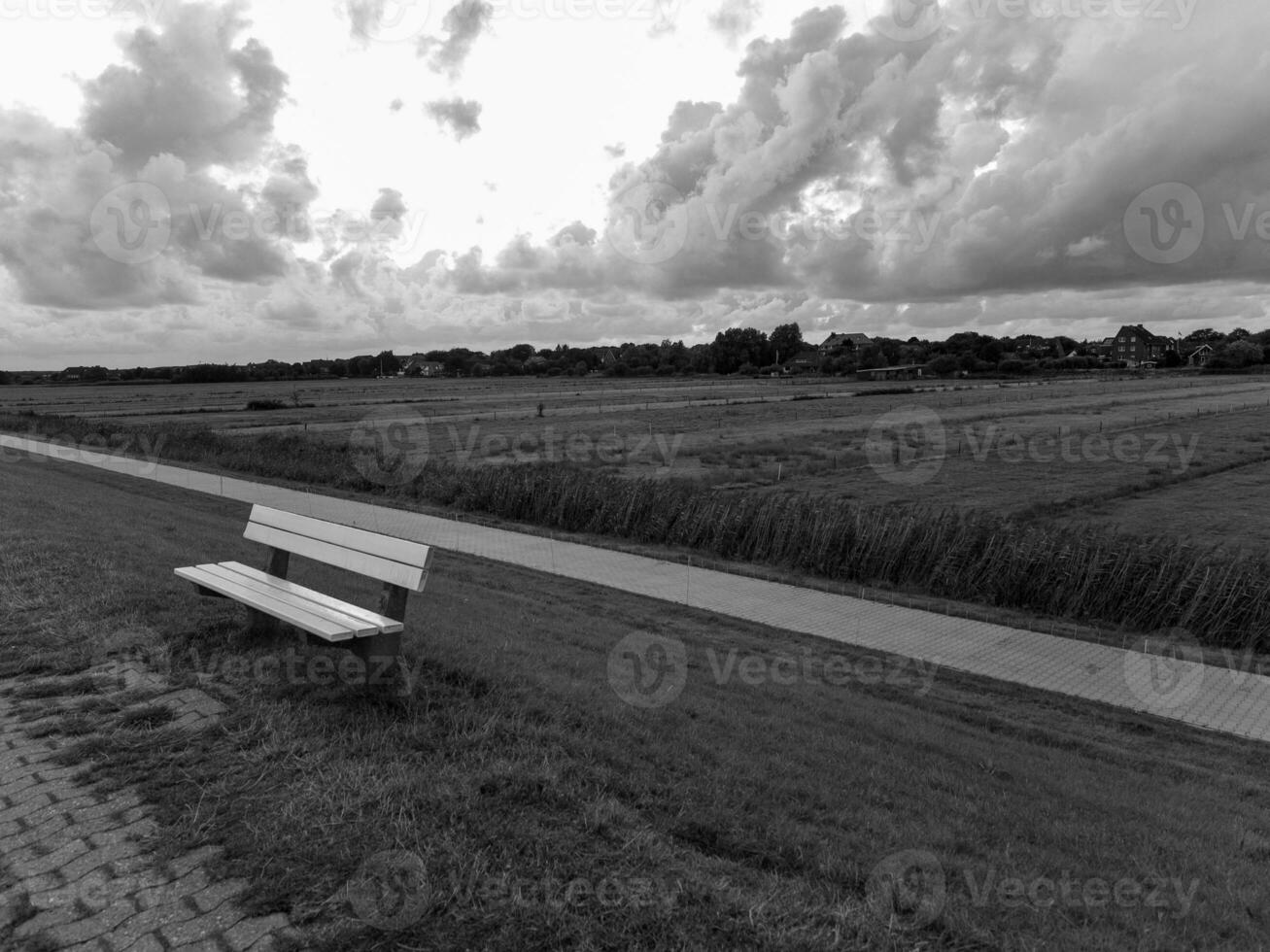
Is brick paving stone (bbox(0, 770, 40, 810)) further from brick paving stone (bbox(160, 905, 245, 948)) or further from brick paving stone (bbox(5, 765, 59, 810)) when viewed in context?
brick paving stone (bbox(160, 905, 245, 948))

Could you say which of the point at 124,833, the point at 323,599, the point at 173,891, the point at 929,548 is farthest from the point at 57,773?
the point at 929,548

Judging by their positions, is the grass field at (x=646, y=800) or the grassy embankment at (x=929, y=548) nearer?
the grass field at (x=646, y=800)

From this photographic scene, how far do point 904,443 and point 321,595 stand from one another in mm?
36739

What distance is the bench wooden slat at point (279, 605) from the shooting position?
4535 mm

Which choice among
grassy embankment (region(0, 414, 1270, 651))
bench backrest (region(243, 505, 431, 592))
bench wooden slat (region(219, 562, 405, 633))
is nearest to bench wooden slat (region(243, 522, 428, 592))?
bench backrest (region(243, 505, 431, 592))

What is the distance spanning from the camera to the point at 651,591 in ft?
37.1

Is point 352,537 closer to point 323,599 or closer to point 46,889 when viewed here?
point 323,599

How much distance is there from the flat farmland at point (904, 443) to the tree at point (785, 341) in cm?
9278

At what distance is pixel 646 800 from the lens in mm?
3623

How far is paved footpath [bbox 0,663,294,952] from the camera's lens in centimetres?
271

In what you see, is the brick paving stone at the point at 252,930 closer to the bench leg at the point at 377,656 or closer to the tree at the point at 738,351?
the bench leg at the point at 377,656

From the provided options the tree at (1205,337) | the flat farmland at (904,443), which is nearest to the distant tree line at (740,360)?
the tree at (1205,337)

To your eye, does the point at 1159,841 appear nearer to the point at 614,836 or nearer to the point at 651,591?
the point at 614,836

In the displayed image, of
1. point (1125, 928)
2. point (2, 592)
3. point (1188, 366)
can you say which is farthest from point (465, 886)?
point (1188, 366)
